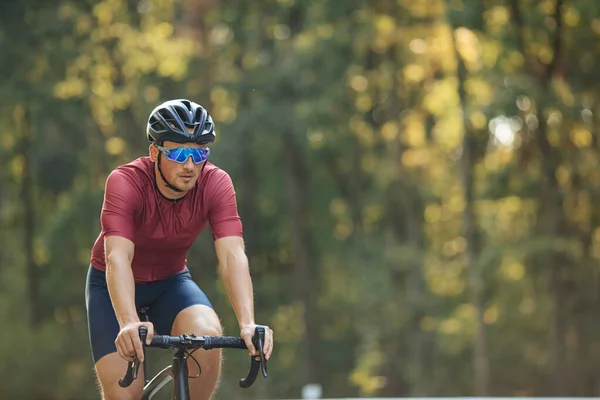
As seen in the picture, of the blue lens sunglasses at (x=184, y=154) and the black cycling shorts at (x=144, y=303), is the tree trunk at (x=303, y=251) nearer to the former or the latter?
the black cycling shorts at (x=144, y=303)

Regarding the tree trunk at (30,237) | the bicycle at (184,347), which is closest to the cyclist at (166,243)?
the bicycle at (184,347)

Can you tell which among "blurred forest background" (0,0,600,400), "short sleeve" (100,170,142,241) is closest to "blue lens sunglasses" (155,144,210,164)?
"short sleeve" (100,170,142,241)

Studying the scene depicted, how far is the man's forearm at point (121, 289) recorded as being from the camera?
12.0ft

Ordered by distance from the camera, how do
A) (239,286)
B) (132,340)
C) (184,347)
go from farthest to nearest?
1. (239,286)
2. (184,347)
3. (132,340)

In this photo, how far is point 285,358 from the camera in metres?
24.6

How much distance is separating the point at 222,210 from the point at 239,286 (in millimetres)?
341

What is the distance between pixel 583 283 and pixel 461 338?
10.1 ft

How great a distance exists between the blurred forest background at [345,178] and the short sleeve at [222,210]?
16.9 meters

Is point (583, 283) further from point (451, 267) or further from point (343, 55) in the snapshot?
point (343, 55)

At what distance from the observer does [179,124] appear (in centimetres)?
383

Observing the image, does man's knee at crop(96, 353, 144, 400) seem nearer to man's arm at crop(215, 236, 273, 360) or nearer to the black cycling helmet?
man's arm at crop(215, 236, 273, 360)

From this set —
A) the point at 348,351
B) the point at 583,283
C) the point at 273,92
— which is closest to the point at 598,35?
the point at 583,283

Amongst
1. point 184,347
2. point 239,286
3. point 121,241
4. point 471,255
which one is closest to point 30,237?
point 471,255

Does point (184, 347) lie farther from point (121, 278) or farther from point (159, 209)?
point (159, 209)
